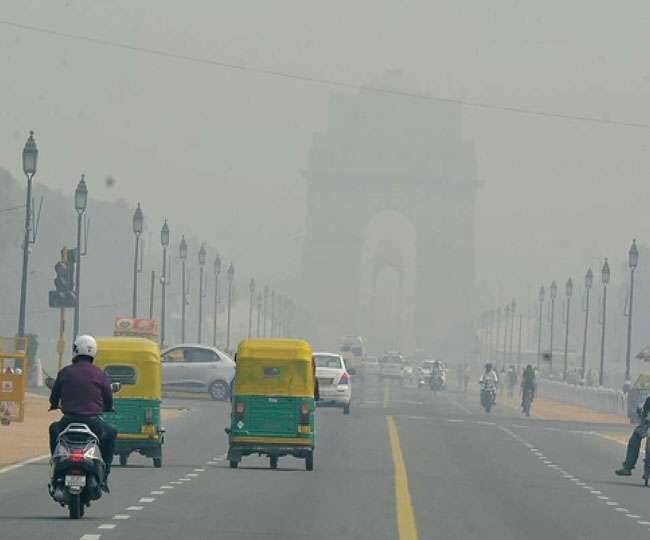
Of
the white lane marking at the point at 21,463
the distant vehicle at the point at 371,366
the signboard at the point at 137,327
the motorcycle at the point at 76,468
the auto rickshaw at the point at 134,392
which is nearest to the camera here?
the motorcycle at the point at 76,468

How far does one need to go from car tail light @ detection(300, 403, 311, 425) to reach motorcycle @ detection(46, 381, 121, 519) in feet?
36.7

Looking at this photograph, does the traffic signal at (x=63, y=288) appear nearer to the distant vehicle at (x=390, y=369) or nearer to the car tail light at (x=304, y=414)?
the car tail light at (x=304, y=414)

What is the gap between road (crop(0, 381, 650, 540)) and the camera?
20.9 meters

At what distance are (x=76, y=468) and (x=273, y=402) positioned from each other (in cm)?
1194

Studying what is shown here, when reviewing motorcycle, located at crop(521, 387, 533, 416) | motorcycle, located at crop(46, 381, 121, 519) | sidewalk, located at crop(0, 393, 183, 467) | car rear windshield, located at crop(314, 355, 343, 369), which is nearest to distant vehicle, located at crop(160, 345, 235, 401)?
car rear windshield, located at crop(314, 355, 343, 369)

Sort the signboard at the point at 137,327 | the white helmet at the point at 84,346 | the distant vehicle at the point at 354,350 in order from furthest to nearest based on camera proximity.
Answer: the distant vehicle at the point at 354,350
the signboard at the point at 137,327
the white helmet at the point at 84,346

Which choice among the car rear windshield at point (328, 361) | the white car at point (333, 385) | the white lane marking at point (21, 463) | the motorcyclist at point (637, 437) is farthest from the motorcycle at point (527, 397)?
the white lane marking at point (21, 463)

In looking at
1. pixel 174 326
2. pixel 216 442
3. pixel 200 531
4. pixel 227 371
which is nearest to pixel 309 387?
pixel 216 442

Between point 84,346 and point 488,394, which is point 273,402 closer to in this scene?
point 84,346

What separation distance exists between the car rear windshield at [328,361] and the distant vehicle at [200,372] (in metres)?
6.45

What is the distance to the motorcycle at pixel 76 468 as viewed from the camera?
2016 cm

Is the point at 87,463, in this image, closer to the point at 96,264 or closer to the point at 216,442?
the point at 216,442

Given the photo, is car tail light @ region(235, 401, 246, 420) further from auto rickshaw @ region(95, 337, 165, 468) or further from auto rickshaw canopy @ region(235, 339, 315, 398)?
auto rickshaw @ region(95, 337, 165, 468)

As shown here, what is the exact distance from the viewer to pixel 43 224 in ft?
554
